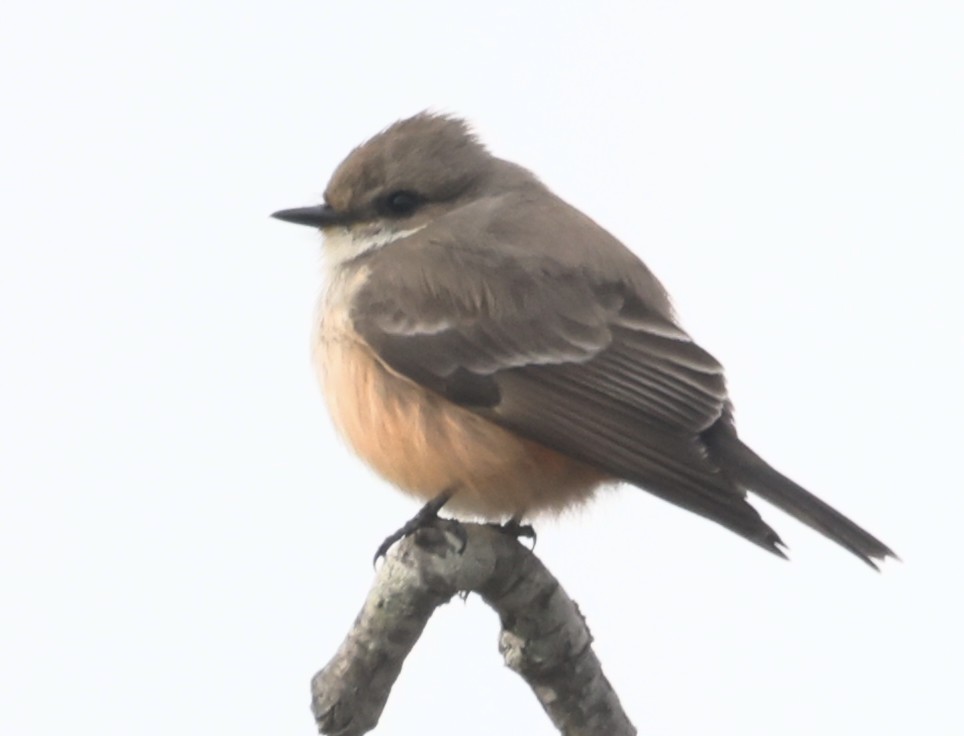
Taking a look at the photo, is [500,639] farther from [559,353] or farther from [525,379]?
[559,353]

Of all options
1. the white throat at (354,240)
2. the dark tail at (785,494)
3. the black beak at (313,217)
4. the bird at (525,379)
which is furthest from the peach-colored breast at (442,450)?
the black beak at (313,217)

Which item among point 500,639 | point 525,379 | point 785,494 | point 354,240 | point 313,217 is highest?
point 313,217

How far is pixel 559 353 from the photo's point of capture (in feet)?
23.0

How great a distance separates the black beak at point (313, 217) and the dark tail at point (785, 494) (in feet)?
7.19

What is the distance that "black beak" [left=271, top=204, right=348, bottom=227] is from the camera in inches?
316

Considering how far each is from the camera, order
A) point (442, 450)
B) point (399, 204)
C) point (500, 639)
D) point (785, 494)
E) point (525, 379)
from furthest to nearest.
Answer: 1. point (399, 204)
2. point (525, 379)
3. point (442, 450)
4. point (785, 494)
5. point (500, 639)

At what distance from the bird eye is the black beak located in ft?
0.69

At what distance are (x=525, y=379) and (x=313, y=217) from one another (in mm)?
1633

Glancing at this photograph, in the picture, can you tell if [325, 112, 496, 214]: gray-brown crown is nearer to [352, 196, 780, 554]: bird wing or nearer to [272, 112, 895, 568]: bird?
[272, 112, 895, 568]: bird

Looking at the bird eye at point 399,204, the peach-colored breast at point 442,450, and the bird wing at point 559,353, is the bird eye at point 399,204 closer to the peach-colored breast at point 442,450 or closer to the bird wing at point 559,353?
the bird wing at point 559,353

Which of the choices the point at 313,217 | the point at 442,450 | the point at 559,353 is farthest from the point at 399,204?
the point at 442,450

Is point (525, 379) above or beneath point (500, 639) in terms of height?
above

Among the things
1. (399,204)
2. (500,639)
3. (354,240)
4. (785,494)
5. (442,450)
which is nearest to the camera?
(500,639)

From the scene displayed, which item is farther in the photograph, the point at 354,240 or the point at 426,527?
the point at 354,240
